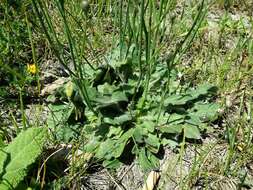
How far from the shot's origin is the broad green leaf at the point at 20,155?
146 cm

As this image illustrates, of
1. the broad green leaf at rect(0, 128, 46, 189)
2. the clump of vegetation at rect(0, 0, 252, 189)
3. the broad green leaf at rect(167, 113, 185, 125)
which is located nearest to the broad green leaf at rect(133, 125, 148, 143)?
the clump of vegetation at rect(0, 0, 252, 189)

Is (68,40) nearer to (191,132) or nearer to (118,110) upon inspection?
(118,110)

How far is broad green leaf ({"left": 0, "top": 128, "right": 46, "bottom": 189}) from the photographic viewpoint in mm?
1463

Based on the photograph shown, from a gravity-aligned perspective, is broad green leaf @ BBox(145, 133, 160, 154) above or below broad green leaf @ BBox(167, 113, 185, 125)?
below

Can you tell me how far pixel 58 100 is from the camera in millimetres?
1951

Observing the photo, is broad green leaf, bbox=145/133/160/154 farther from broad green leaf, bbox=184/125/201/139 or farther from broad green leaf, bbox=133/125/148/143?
broad green leaf, bbox=184/125/201/139

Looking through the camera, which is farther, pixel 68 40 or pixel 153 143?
pixel 153 143

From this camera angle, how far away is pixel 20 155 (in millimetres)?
1501

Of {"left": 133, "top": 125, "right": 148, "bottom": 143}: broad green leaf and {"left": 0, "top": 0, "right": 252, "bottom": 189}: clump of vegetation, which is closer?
{"left": 0, "top": 0, "right": 252, "bottom": 189}: clump of vegetation

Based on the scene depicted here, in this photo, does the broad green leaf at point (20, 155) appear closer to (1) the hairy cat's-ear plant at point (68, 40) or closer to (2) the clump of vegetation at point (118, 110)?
(2) the clump of vegetation at point (118, 110)

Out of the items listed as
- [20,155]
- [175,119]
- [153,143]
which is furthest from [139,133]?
[20,155]

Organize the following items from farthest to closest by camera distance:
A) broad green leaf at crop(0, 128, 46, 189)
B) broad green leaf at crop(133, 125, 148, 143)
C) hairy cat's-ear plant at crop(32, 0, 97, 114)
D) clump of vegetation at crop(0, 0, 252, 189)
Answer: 1. broad green leaf at crop(133, 125, 148, 143)
2. clump of vegetation at crop(0, 0, 252, 189)
3. broad green leaf at crop(0, 128, 46, 189)
4. hairy cat's-ear plant at crop(32, 0, 97, 114)

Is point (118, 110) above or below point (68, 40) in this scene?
below

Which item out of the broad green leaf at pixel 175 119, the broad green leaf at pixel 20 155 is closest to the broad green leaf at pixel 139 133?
the broad green leaf at pixel 175 119
